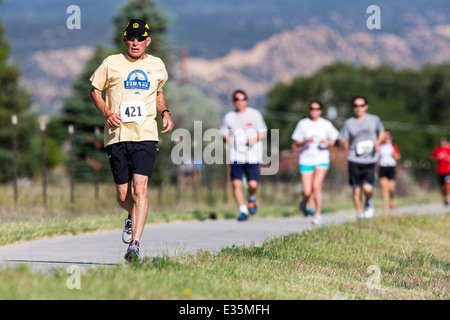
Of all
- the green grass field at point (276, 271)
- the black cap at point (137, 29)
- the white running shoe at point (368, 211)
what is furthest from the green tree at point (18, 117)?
the black cap at point (137, 29)

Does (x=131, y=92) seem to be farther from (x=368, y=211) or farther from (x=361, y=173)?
(x=368, y=211)

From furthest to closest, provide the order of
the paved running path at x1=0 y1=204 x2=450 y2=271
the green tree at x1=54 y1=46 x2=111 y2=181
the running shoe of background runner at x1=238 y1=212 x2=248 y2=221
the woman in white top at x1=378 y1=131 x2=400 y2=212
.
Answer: the green tree at x1=54 y1=46 x2=111 y2=181
the woman in white top at x1=378 y1=131 x2=400 y2=212
the running shoe of background runner at x1=238 y1=212 x2=248 y2=221
the paved running path at x1=0 y1=204 x2=450 y2=271

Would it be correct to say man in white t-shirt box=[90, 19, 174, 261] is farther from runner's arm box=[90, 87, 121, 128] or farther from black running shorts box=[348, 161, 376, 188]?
black running shorts box=[348, 161, 376, 188]

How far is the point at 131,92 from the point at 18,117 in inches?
1110

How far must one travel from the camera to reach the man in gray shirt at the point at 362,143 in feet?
43.5

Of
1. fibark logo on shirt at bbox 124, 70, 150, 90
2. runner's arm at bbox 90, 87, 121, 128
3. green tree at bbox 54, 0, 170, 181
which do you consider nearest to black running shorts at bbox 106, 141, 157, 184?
runner's arm at bbox 90, 87, 121, 128

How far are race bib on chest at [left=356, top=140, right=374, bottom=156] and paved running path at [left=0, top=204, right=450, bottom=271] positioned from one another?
5.50 feet

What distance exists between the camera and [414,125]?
91875mm

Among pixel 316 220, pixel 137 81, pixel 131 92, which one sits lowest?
pixel 316 220

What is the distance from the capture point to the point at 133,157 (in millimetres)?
7543

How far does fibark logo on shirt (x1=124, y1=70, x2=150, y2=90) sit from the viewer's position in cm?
748

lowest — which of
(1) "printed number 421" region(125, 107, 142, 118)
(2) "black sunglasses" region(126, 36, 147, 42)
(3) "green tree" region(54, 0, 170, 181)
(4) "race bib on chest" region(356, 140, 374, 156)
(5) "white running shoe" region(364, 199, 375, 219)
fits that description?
(5) "white running shoe" region(364, 199, 375, 219)

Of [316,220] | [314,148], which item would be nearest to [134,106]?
[316,220]
